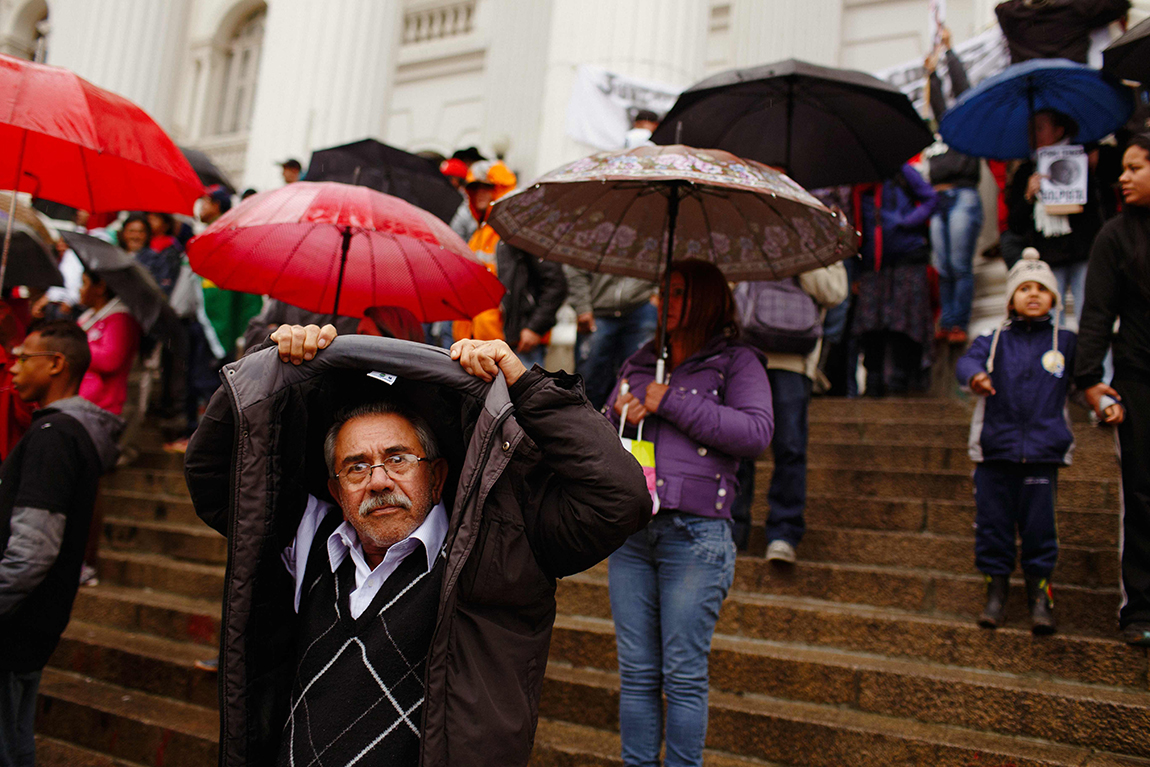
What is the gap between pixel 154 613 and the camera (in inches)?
211

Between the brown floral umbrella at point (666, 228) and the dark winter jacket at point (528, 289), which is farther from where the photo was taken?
the dark winter jacket at point (528, 289)

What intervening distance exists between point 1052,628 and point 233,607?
334 cm

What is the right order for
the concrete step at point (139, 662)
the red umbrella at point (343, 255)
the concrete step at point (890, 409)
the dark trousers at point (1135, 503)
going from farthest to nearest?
the concrete step at point (890, 409) → the concrete step at point (139, 662) → the dark trousers at point (1135, 503) → the red umbrella at point (343, 255)

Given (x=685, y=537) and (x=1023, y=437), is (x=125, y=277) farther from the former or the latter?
(x=1023, y=437)

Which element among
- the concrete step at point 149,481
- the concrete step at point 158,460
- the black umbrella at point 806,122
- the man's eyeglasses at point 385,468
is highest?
the black umbrella at point 806,122

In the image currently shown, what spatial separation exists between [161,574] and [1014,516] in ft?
16.5

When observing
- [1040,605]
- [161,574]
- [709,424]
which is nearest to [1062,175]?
[1040,605]

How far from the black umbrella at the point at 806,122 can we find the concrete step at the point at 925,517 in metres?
1.80

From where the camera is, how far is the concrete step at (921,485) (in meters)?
4.82

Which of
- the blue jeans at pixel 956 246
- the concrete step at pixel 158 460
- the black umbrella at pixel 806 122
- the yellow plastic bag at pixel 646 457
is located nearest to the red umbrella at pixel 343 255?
the yellow plastic bag at pixel 646 457

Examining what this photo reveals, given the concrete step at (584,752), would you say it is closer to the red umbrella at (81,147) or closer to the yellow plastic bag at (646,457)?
the yellow plastic bag at (646,457)

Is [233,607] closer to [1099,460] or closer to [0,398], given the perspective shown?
[0,398]

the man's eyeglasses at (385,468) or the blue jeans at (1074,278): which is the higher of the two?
A: the blue jeans at (1074,278)

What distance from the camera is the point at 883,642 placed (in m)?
4.10
